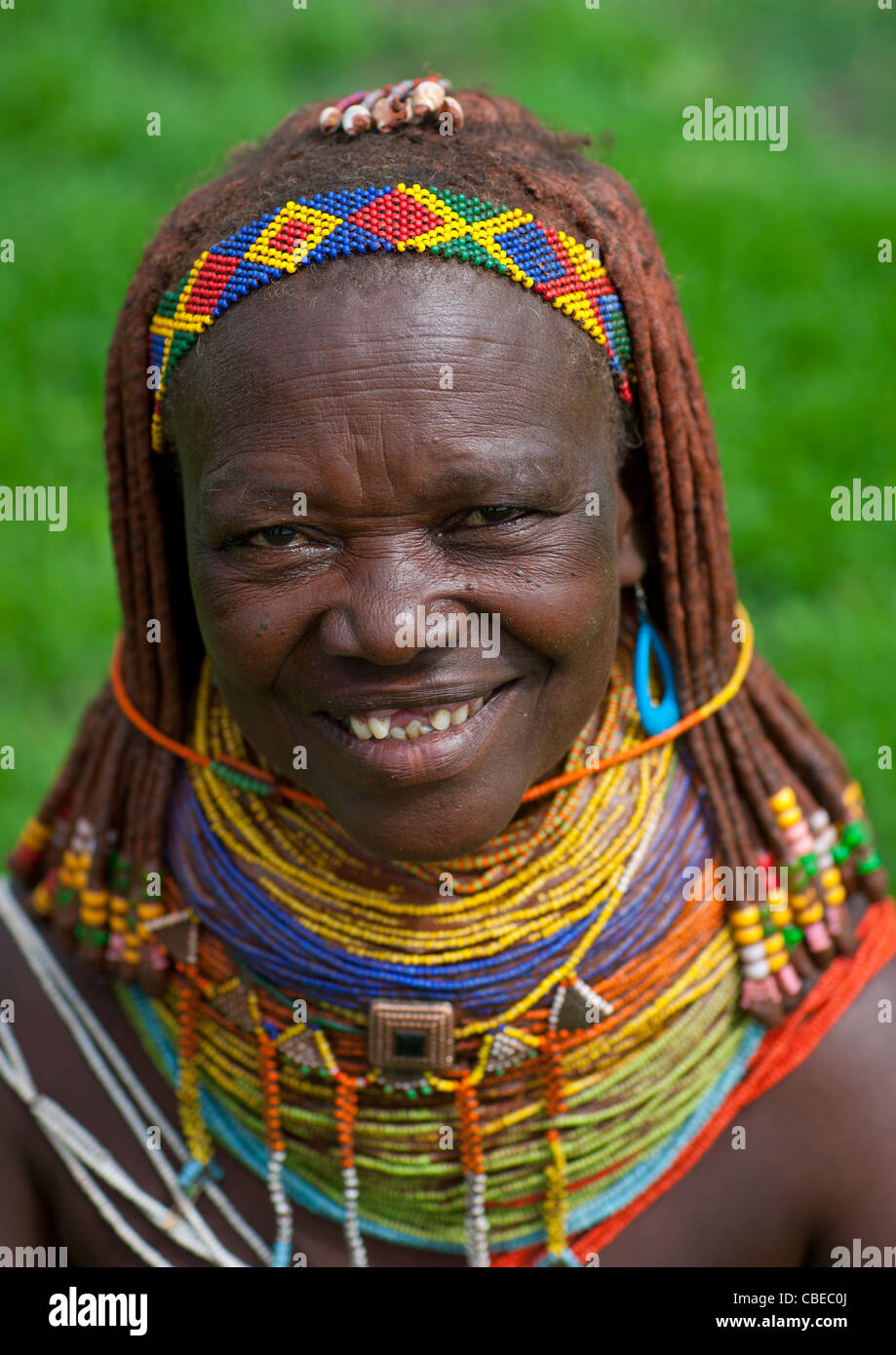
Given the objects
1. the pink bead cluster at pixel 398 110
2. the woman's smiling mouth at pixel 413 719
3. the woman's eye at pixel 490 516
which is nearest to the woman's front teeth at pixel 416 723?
the woman's smiling mouth at pixel 413 719

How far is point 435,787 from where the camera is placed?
7.57ft

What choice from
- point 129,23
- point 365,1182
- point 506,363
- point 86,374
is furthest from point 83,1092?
point 129,23

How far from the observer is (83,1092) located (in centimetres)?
283

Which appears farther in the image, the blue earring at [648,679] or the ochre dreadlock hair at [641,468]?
the blue earring at [648,679]

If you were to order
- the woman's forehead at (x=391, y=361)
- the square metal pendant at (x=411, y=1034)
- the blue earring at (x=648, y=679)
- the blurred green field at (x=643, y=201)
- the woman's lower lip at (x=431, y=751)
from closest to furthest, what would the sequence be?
the woman's forehead at (x=391, y=361) < the woman's lower lip at (x=431, y=751) < the square metal pendant at (x=411, y=1034) < the blue earring at (x=648, y=679) < the blurred green field at (x=643, y=201)

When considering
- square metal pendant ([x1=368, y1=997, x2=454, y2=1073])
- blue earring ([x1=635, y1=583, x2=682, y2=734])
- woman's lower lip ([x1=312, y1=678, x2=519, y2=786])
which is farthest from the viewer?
blue earring ([x1=635, y1=583, x2=682, y2=734])

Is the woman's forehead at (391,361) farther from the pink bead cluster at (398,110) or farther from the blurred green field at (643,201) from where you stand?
the blurred green field at (643,201)

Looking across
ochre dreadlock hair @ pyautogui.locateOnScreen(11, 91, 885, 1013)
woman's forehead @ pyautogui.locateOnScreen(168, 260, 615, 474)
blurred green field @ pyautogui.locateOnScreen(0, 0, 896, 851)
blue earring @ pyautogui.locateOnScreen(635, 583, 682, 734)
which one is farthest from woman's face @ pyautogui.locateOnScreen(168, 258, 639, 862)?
blurred green field @ pyautogui.locateOnScreen(0, 0, 896, 851)

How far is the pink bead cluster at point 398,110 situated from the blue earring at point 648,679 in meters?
0.81

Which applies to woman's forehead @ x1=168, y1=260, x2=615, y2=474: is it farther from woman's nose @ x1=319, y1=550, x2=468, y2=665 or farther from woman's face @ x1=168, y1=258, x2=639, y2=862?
woman's nose @ x1=319, y1=550, x2=468, y2=665

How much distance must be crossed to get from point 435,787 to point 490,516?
15.3 inches

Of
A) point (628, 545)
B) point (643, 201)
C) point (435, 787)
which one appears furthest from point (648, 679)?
point (643, 201)

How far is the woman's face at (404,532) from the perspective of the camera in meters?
2.16

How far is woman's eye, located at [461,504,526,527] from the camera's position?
223 centimetres
